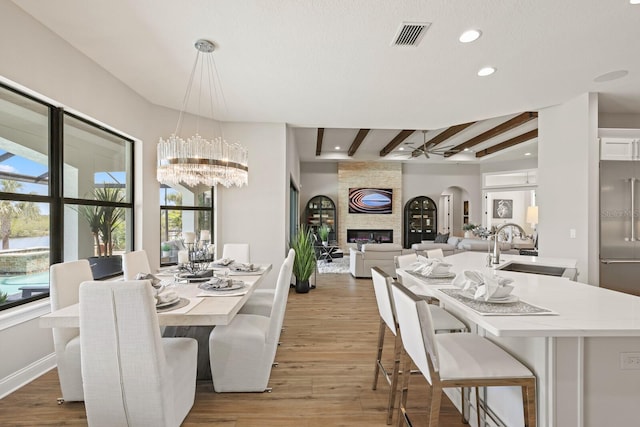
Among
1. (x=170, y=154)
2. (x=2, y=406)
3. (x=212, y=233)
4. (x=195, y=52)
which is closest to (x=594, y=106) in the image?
(x=195, y=52)

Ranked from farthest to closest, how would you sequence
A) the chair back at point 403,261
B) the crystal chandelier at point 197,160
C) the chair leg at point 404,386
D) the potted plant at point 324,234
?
the potted plant at point 324,234 < the crystal chandelier at point 197,160 < the chair back at point 403,261 < the chair leg at point 404,386

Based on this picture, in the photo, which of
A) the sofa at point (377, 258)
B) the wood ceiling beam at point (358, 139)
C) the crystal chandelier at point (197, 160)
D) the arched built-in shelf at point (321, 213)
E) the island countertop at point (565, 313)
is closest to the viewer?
the island countertop at point (565, 313)

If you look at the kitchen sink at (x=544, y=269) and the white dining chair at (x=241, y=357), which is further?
the kitchen sink at (x=544, y=269)

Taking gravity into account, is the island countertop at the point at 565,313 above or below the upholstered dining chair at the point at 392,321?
above

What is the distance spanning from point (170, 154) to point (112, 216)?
1.53 m

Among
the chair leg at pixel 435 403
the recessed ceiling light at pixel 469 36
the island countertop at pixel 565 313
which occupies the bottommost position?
the chair leg at pixel 435 403

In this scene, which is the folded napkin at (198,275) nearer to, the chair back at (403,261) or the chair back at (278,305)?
the chair back at (278,305)

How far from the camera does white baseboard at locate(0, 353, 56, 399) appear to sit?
7.34 feet

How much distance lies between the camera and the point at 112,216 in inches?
145

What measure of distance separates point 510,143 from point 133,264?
8.47m

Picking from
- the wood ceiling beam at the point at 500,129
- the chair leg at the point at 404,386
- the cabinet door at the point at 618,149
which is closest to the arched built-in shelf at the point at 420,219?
the wood ceiling beam at the point at 500,129

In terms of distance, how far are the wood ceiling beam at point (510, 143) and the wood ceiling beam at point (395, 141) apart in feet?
8.92

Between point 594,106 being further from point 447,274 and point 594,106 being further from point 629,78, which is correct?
point 447,274

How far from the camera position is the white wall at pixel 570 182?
12.4ft
